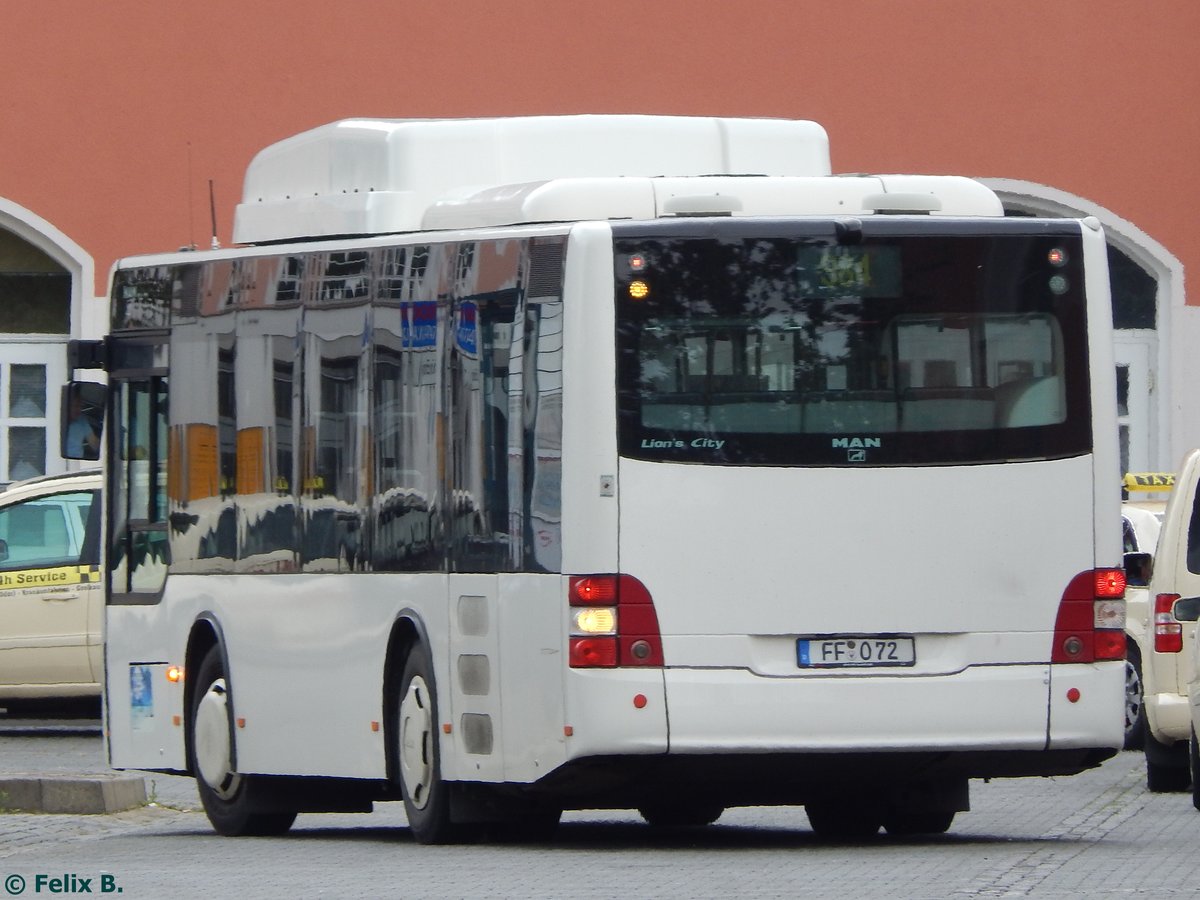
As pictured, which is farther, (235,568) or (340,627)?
(235,568)

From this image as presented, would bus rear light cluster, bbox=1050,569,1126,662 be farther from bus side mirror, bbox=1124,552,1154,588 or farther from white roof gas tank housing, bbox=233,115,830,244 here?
bus side mirror, bbox=1124,552,1154,588

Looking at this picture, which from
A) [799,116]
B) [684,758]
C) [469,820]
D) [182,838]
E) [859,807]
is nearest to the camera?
[684,758]

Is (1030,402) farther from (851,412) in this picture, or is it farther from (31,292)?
(31,292)

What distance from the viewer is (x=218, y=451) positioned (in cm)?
1452

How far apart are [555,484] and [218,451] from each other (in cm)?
303

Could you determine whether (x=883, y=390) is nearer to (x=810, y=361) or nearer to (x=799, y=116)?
(x=810, y=361)

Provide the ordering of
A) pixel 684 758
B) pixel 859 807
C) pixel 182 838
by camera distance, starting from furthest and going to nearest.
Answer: pixel 182 838, pixel 859 807, pixel 684 758

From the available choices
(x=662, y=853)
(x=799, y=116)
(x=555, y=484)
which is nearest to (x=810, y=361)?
(x=555, y=484)

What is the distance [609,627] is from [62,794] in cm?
534

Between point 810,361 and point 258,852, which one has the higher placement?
point 810,361

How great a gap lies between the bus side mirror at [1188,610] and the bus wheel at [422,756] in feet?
13.3

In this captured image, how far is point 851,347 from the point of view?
40.0 ft

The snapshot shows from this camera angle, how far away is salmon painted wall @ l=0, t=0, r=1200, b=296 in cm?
2770

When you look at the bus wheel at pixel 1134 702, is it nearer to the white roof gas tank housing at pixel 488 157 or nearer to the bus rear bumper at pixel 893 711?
the white roof gas tank housing at pixel 488 157
